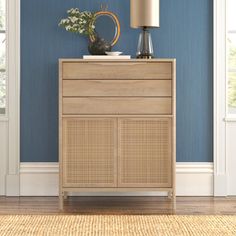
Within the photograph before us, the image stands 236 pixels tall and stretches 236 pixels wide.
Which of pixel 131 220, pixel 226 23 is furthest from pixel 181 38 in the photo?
pixel 131 220

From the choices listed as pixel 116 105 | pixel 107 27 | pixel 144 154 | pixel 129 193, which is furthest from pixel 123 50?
pixel 129 193

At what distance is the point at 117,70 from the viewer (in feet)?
14.6

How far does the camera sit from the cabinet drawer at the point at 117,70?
4449 millimetres

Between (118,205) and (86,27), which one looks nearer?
(118,205)

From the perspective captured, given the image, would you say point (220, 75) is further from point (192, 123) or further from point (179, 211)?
point (179, 211)

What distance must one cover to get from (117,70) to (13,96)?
918 millimetres

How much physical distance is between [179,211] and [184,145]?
2.33 feet

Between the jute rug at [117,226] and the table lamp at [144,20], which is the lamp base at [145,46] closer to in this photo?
the table lamp at [144,20]

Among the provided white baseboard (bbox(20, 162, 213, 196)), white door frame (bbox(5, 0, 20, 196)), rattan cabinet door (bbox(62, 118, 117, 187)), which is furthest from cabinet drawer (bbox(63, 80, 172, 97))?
white baseboard (bbox(20, 162, 213, 196))

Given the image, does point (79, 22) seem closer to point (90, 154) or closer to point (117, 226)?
point (90, 154)

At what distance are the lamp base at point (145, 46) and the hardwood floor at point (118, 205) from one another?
3.43 ft

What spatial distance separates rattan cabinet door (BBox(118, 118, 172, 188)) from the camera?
4.47m

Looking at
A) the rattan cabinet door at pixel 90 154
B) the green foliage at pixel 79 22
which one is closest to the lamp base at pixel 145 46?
the green foliage at pixel 79 22

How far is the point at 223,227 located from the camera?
8.33 feet
